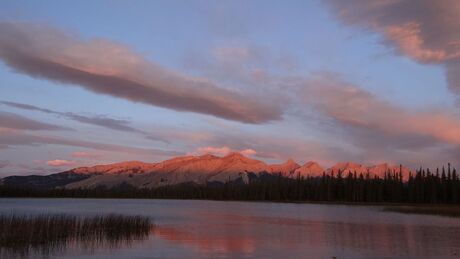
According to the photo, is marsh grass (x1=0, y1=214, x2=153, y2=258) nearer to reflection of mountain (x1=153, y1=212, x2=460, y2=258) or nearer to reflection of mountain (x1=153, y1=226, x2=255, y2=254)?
reflection of mountain (x1=153, y1=226, x2=255, y2=254)

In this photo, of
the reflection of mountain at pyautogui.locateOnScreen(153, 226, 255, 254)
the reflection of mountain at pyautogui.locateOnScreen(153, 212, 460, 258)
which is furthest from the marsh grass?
the reflection of mountain at pyautogui.locateOnScreen(153, 212, 460, 258)

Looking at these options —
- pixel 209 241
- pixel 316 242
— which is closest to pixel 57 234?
pixel 209 241

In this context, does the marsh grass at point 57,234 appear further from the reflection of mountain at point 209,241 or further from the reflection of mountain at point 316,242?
the reflection of mountain at point 316,242

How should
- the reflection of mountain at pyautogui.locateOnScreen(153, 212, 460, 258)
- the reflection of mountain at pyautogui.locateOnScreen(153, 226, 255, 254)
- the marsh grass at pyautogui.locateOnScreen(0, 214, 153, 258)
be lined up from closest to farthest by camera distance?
1. the marsh grass at pyautogui.locateOnScreen(0, 214, 153, 258)
2. the reflection of mountain at pyautogui.locateOnScreen(153, 212, 460, 258)
3. the reflection of mountain at pyautogui.locateOnScreen(153, 226, 255, 254)

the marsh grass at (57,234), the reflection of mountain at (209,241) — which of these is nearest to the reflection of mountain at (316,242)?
the reflection of mountain at (209,241)

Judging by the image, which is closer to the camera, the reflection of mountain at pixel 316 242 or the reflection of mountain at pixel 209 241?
the reflection of mountain at pixel 316 242

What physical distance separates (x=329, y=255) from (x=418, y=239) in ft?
56.0

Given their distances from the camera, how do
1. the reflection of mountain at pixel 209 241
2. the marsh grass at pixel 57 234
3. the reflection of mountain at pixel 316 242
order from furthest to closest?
the reflection of mountain at pixel 209 241 → the reflection of mountain at pixel 316 242 → the marsh grass at pixel 57 234

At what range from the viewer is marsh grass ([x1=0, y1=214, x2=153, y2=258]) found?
36.7 m

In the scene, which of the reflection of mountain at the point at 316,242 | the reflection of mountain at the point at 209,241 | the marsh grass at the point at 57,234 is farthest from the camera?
the reflection of mountain at the point at 209,241

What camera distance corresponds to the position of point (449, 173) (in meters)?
188

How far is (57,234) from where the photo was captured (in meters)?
42.2

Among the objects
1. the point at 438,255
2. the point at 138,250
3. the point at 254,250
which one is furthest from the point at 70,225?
the point at 438,255

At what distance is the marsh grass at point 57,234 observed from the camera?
1446 inches
